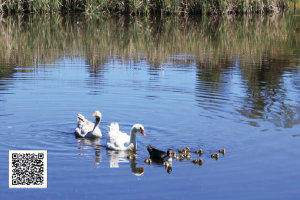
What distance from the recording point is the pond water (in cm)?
725

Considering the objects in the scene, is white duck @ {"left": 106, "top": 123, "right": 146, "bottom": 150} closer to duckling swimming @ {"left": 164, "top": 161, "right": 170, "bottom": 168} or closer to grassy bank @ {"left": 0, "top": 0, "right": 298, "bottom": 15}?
duckling swimming @ {"left": 164, "top": 161, "right": 170, "bottom": 168}

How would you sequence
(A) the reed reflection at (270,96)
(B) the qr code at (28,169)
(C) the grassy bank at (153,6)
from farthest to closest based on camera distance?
1. (C) the grassy bank at (153,6)
2. (A) the reed reflection at (270,96)
3. (B) the qr code at (28,169)

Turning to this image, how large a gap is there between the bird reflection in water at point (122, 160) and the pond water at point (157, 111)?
37 mm

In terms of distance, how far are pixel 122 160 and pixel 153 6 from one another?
35638 mm

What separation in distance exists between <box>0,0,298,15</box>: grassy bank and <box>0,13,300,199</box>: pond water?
15908mm

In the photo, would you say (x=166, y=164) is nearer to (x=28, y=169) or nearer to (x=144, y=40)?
(x=28, y=169)

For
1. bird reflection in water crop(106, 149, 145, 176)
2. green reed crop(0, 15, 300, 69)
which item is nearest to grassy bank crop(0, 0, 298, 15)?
green reed crop(0, 15, 300, 69)

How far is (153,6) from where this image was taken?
42.7 m

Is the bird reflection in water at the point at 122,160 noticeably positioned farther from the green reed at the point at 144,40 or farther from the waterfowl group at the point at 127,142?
the green reed at the point at 144,40

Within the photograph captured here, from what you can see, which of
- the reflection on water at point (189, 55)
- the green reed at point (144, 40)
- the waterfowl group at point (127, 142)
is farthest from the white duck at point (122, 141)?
the green reed at point (144, 40)

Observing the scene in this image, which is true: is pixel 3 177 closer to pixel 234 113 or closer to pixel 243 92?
pixel 234 113

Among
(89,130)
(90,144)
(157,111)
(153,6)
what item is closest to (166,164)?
(90,144)

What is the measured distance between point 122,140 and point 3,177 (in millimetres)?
2535

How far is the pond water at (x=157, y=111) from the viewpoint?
7254 mm
